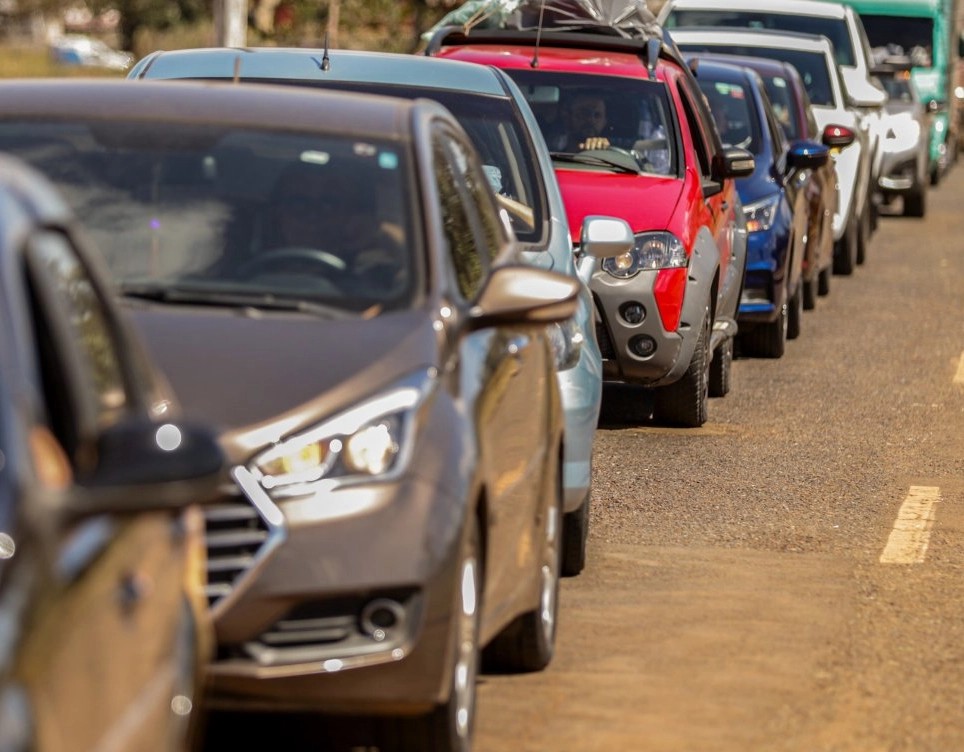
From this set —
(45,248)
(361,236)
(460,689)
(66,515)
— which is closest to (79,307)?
(45,248)

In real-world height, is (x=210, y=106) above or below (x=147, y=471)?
below

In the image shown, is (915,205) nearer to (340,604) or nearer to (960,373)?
(960,373)

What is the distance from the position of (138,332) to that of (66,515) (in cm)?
212

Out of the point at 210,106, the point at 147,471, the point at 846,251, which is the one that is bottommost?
the point at 846,251

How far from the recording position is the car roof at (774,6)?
22.5 metres

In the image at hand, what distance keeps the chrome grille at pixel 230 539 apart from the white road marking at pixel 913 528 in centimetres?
403

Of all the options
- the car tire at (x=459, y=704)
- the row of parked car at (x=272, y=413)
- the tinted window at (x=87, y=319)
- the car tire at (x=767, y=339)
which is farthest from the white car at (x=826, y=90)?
the tinted window at (x=87, y=319)

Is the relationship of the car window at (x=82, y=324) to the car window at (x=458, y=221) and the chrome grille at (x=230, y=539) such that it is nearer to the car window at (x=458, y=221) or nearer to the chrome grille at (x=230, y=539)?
the chrome grille at (x=230, y=539)

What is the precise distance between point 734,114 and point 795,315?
4.49 ft

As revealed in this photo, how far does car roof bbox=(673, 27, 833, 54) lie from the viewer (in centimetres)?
1973

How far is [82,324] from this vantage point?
4.00 meters

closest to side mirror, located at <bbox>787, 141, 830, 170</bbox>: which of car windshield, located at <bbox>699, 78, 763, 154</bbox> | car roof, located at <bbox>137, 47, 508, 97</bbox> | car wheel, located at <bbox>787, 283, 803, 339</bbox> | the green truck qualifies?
car windshield, located at <bbox>699, 78, 763, 154</bbox>

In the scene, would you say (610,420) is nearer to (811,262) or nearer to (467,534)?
(811,262)

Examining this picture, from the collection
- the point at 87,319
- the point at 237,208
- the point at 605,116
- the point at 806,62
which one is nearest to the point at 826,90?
the point at 806,62
